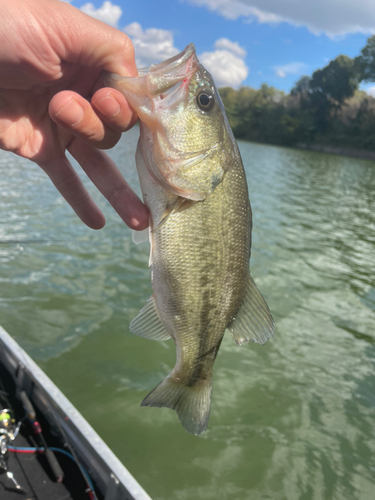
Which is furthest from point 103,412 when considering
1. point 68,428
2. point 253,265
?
point 253,265

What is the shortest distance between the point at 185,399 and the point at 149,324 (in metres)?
0.42

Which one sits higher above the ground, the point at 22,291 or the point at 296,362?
the point at 22,291

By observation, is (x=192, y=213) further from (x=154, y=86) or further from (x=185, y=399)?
(x=185, y=399)

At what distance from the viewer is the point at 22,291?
7094 millimetres

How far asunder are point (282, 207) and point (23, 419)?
1501cm

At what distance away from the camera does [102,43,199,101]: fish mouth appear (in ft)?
5.69

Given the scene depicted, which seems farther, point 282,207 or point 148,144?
point 282,207

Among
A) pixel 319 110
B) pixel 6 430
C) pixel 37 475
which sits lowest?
pixel 37 475

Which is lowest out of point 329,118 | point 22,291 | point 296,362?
point 296,362

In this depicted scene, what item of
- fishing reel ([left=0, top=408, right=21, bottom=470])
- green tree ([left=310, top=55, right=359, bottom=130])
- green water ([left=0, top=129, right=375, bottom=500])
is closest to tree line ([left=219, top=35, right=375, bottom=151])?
green tree ([left=310, top=55, right=359, bottom=130])

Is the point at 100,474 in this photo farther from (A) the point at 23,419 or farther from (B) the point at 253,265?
(B) the point at 253,265

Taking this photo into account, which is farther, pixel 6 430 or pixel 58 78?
pixel 6 430

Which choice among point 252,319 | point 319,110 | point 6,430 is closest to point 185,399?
point 252,319

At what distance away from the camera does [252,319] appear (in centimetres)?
194
